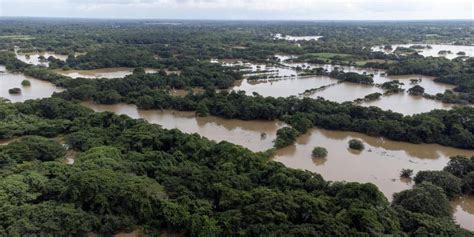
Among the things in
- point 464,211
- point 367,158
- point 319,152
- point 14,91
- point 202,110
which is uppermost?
point 202,110

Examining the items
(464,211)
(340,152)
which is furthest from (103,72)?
(464,211)

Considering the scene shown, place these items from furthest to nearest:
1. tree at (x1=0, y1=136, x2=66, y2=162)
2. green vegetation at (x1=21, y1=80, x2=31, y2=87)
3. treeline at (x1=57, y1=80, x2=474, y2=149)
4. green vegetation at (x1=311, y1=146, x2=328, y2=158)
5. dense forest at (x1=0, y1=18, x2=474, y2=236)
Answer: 1. green vegetation at (x1=21, y1=80, x2=31, y2=87)
2. treeline at (x1=57, y1=80, x2=474, y2=149)
3. green vegetation at (x1=311, y1=146, x2=328, y2=158)
4. tree at (x1=0, y1=136, x2=66, y2=162)
5. dense forest at (x1=0, y1=18, x2=474, y2=236)

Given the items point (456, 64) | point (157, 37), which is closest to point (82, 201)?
point (456, 64)

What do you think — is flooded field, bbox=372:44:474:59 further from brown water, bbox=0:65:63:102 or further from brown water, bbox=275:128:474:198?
brown water, bbox=0:65:63:102

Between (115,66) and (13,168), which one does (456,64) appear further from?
(13,168)

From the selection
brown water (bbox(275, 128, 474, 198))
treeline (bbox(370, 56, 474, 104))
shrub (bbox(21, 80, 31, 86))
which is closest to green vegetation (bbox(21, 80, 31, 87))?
shrub (bbox(21, 80, 31, 86))

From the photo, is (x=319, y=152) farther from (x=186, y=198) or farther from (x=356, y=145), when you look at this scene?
(x=186, y=198)

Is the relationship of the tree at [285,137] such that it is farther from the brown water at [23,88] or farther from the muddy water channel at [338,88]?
the brown water at [23,88]
